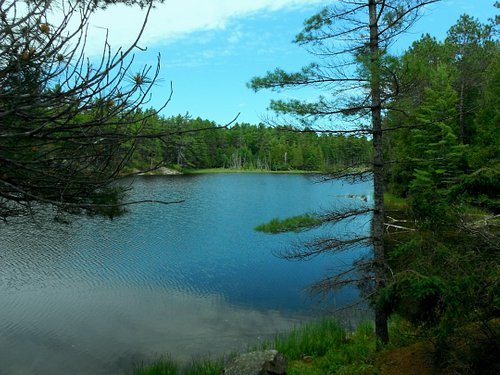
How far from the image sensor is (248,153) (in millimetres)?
115125

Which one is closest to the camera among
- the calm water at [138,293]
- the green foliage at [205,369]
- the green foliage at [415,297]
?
the green foliage at [415,297]

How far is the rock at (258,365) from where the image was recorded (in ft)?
22.8

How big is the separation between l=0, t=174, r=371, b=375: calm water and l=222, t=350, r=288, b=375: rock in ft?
8.76

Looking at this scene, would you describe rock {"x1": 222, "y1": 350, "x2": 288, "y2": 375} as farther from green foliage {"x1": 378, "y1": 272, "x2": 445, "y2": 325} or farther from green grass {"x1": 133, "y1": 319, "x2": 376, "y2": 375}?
green foliage {"x1": 378, "y1": 272, "x2": 445, "y2": 325}

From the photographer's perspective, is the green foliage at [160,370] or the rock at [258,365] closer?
the rock at [258,365]

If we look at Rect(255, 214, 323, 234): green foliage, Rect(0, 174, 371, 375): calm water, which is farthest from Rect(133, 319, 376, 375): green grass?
Rect(255, 214, 323, 234): green foliage

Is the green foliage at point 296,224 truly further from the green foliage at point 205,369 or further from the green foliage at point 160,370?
the green foliage at point 160,370

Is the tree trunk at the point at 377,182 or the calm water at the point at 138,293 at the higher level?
the tree trunk at the point at 377,182

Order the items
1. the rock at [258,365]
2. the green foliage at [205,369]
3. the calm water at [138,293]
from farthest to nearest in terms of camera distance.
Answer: the calm water at [138,293], the green foliage at [205,369], the rock at [258,365]

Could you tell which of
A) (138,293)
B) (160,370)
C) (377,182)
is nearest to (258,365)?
(160,370)

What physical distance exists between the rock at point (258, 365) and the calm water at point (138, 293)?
8.76 feet

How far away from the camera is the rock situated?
6961mm

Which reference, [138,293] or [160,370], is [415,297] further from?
[138,293]

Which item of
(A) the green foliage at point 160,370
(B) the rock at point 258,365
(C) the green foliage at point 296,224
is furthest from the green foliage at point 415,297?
(A) the green foliage at point 160,370
